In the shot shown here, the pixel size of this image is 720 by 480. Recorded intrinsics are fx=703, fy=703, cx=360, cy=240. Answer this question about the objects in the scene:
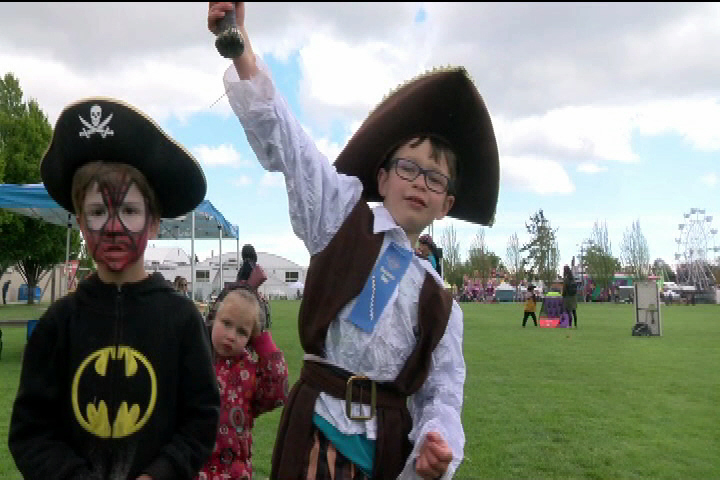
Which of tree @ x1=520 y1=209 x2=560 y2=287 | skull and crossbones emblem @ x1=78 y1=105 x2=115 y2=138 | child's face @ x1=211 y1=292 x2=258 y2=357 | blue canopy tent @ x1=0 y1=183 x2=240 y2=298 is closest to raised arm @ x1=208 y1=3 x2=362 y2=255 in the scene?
skull and crossbones emblem @ x1=78 y1=105 x2=115 y2=138

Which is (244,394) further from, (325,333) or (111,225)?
(111,225)

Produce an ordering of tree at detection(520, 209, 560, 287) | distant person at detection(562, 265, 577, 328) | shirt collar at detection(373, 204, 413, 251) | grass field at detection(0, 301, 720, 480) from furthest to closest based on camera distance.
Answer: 1. tree at detection(520, 209, 560, 287)
2. distant person at detection(562, 265, 577, 328)
3. grass field at detection(0, 301, 720, 480)
4. shirt collar at detection(373, 204, 413, 251)

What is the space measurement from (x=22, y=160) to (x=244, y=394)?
33.5 metres

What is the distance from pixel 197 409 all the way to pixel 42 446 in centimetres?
38

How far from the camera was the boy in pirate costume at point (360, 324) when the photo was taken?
6.44 ft

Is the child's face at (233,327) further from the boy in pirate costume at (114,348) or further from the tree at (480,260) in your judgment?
the tree at (480,260)

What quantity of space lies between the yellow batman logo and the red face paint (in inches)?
8.9

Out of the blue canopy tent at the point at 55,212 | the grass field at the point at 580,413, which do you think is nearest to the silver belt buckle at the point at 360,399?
the grass field at the point at 580,413

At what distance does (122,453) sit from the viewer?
1.78m

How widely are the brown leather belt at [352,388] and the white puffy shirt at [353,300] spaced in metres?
0.02

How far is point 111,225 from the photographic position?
1.83 metres

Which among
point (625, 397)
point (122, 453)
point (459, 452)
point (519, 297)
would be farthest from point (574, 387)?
point (519, 297)

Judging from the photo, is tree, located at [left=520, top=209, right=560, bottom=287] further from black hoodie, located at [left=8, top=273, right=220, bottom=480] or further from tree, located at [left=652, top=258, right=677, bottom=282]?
black hoodie, located at [left=8, top=273, right=220, bottom=480]

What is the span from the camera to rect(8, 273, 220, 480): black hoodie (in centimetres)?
176
